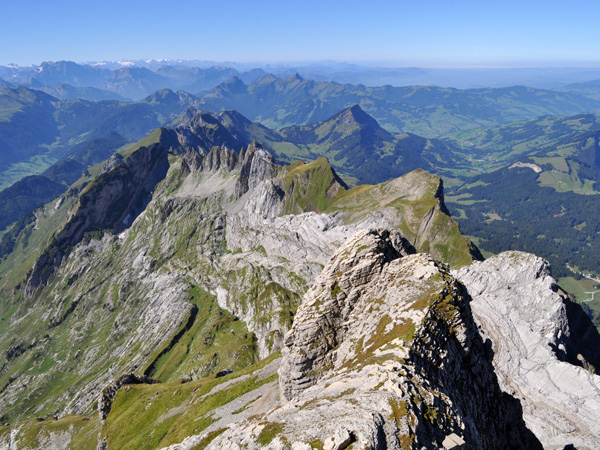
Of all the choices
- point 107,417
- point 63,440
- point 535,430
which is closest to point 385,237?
point 535,430

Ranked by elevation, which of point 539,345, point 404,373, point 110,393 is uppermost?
point 404,373

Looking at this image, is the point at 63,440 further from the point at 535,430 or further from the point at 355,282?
the point at 535,430

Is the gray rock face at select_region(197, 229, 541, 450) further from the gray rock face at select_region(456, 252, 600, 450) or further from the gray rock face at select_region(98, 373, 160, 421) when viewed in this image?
the gray rock face at select_region(98, 373, 160, 421)

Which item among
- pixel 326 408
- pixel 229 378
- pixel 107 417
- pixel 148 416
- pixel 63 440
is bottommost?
pixel 63 440

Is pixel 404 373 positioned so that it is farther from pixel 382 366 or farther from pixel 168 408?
pixel 168 408

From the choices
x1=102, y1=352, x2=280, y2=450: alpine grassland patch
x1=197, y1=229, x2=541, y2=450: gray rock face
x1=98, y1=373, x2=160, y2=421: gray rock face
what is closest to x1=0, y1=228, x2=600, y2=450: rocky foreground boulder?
x1=197, y1=229, x2=541, y2=450: gray rock face

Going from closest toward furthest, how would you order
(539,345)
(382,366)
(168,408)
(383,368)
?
(383,368) → (382,366) → (539,345) → (168,408)

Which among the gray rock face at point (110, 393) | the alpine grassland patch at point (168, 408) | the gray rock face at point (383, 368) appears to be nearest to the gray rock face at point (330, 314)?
the gray rock face at point (383, 368)

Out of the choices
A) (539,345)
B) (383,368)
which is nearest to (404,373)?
(383,368)
